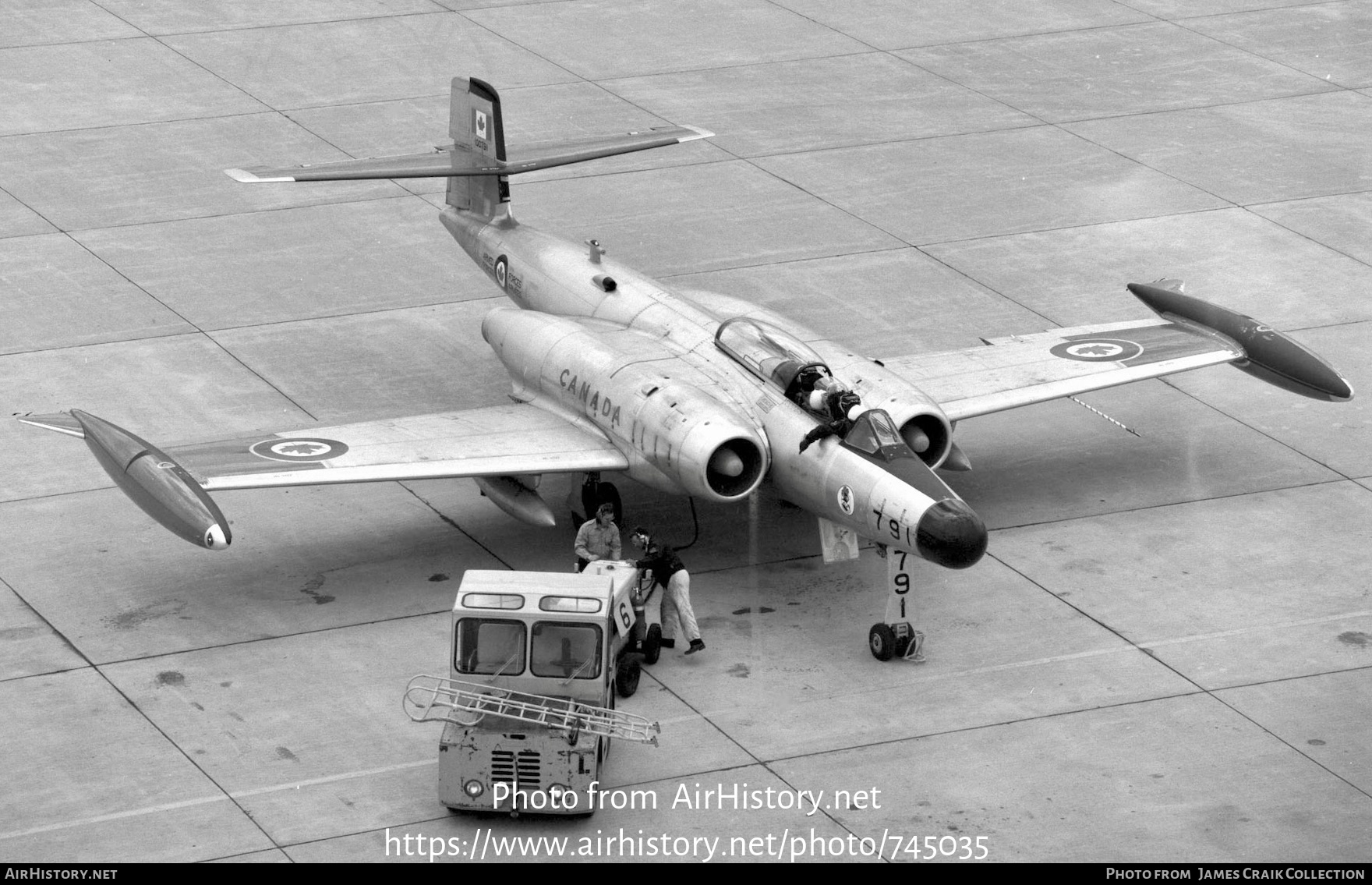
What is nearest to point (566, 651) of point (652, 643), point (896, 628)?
point (652, 643)

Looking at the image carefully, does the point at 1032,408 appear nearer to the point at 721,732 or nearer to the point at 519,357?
the point at 519,357

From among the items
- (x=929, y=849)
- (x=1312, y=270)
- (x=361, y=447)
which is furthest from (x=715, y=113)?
(x=929, y=849)

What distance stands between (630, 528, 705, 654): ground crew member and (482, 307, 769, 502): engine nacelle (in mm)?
1163

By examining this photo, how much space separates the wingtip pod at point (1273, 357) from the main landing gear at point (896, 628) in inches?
246

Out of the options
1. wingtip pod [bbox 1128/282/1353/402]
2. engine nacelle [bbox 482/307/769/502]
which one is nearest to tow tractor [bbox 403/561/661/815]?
engine nacelle [bbox 482/307/769/502]

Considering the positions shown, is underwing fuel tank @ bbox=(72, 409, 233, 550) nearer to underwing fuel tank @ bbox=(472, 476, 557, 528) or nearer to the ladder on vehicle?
the ladder on vehicle

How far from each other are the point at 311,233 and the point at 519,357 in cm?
766

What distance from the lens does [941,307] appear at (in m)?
26.3

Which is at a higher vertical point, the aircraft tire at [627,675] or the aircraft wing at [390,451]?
the aircraft wing at [390,451]

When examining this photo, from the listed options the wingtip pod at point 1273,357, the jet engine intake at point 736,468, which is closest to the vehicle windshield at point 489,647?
the jet engine intake at point 736,468

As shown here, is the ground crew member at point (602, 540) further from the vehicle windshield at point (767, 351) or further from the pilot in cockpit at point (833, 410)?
the vehicle windshield at point (767, 351)

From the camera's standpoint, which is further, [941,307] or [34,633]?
[941,307]

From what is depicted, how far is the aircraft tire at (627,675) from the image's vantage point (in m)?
17.6

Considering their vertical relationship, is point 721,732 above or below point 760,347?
below
